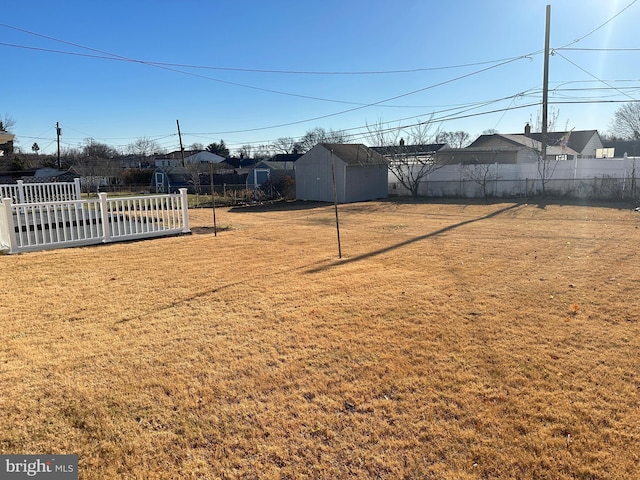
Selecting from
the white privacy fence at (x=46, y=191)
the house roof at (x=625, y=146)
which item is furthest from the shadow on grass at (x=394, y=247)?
the house roof at (x=625, y=146)

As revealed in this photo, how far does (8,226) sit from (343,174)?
17656 mm

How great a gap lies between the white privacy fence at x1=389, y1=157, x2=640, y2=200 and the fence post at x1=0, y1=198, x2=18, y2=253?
20.7 meters

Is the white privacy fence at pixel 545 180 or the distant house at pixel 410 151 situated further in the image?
the distant house at pixel 410 151

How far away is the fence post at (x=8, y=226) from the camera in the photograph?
780 centimetres

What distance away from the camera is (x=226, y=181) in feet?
139

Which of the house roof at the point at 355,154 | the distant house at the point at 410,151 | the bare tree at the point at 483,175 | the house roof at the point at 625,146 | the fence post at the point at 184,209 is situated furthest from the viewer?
the house roof at the point at 625,146

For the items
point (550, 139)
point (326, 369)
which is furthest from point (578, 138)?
point (326, 369)

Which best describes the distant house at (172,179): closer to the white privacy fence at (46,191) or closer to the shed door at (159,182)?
the shed door at (159,182)

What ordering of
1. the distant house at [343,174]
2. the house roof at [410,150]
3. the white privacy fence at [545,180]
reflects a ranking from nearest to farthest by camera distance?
the white privacy fence at [545,180] → the distant house at [343,174] → the house roof at [410,150]

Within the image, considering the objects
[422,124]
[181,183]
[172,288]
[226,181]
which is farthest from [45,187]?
[226,181]

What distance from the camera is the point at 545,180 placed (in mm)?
19938

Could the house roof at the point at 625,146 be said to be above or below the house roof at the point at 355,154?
above

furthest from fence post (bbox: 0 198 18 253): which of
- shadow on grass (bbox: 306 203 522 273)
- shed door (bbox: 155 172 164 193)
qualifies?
shed door (bbox: 155 172 164 193)

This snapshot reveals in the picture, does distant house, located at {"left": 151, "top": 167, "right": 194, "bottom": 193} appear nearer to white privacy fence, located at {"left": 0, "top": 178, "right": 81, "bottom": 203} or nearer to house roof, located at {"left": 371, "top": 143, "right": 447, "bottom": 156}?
house roof, located at {"left": 371, "top": 143, "right": 447, "bottom": 156}
